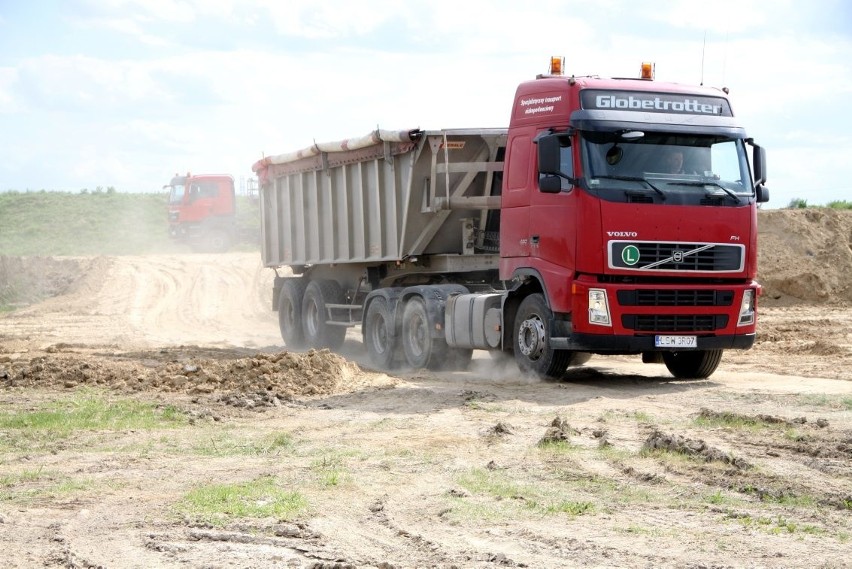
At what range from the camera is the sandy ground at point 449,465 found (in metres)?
6.07

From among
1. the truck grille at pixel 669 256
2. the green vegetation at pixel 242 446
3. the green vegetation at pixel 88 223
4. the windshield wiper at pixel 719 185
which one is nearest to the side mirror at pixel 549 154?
the truck grille at pixel 669 256

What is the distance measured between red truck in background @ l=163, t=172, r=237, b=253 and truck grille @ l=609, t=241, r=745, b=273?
33684 mm

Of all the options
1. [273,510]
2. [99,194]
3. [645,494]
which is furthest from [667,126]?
[99,194]

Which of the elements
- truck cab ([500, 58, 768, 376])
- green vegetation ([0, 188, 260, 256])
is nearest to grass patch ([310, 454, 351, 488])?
truck cab ([500, 58, 768, 376])

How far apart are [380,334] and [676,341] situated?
524 centimetres

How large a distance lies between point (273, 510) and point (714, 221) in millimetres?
7268

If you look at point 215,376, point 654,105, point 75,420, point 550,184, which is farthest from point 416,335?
point 75,420

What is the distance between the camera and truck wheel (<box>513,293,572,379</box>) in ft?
43.1

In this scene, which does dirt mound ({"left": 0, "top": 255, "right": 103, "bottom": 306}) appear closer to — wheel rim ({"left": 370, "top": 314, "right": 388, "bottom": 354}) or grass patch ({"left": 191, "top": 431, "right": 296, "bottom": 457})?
wheel rim ({"left": 370, "top": 314, "right": 388, "bottom": 354})

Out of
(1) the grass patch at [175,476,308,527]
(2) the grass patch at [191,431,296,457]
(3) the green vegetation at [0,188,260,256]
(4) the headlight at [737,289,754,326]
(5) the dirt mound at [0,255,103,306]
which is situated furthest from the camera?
(3) the green vegetation at [0,188,260,256]

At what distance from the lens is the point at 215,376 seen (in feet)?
44.7

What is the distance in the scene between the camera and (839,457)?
853 centimetres

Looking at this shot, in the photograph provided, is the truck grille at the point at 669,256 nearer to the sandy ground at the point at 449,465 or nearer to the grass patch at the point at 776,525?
the sandy ground at the point at 449,465

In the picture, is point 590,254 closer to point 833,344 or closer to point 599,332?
point 599,332
